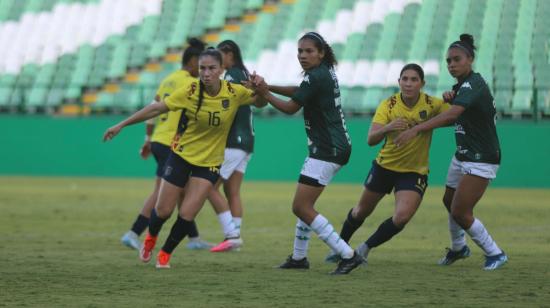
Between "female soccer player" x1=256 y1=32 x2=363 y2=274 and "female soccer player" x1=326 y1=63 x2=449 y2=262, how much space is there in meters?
0.37

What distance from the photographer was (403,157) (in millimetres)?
9492

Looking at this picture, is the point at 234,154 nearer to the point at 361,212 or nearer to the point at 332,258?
the point at 332,258

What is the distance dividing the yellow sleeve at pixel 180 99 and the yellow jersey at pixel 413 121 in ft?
5.43

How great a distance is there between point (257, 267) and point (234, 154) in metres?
2.81

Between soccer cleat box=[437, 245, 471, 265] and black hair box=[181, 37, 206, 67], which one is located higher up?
black hair box=[181, 37, 206, 67]

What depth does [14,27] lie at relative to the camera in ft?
108

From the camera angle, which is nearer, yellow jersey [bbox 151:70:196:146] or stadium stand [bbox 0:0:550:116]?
yellow jersey [bbox 151:70:196:146]

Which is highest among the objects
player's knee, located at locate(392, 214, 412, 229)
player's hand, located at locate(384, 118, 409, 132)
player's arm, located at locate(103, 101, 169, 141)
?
player's hand, located at locate(384, 118, 409, 132)

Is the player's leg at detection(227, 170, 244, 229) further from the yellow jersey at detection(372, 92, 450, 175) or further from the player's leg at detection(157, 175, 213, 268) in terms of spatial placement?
the yellow jersey at detection(372, 92, 450, 175)

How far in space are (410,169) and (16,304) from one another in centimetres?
393

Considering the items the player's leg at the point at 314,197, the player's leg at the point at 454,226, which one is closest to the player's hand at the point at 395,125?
the player's leg at the point at 314,197

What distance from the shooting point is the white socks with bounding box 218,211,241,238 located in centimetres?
1147

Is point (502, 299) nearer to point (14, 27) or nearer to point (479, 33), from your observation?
Answer: point (479, 33)

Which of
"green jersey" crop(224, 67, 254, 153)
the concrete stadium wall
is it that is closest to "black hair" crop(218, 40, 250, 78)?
"green jersey" crop(224, 67, 254, 153)
